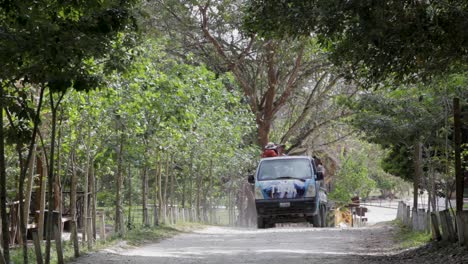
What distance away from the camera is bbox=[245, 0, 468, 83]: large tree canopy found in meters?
10.6

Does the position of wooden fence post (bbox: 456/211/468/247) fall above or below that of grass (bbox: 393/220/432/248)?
above

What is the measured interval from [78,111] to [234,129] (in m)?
15.1

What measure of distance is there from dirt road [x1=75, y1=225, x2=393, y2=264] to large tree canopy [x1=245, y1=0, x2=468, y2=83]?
4.38 meters

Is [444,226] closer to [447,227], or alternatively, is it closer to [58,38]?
[447,227]

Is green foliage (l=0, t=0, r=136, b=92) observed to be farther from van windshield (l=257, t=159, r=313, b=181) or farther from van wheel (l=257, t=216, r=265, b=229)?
van wheel (l=257, t=216, r=265, b=229)

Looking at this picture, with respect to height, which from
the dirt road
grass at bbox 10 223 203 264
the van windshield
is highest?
the van windshield

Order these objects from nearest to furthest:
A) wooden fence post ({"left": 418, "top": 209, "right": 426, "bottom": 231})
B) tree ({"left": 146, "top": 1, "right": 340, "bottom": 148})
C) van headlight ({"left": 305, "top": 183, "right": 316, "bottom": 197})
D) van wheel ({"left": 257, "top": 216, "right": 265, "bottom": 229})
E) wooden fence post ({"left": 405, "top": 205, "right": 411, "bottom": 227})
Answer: wooden fence post ({"left": 418, "top": 209, "right": 426, "bottom": 231}) → wooden fence post ({"left": 405, "top": 205, "right": 411, "bottom": 227}) → van headlight ({"left": 305, "top": 183, "right": 316, "bottom": 197}) → van wheel ({"left": 257, "top": 216, "right": 265, "bottom": 229}) → tree ({"left": 146, "top": 1, "right": 340, "bottom": 148})

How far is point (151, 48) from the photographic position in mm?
19844

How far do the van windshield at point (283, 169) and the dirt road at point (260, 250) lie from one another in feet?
10.5

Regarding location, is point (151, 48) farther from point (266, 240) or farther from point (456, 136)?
point (456, 136)

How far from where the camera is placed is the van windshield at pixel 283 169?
2569 cm

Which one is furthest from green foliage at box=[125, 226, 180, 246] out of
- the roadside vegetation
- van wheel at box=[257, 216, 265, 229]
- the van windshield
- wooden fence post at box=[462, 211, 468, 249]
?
wooden fence post at box=[462, 211, 468, 249]

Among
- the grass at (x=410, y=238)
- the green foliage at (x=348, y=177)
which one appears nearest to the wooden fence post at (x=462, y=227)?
the grass at (x=410, y=238)

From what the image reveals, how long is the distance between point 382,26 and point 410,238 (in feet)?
35.2
